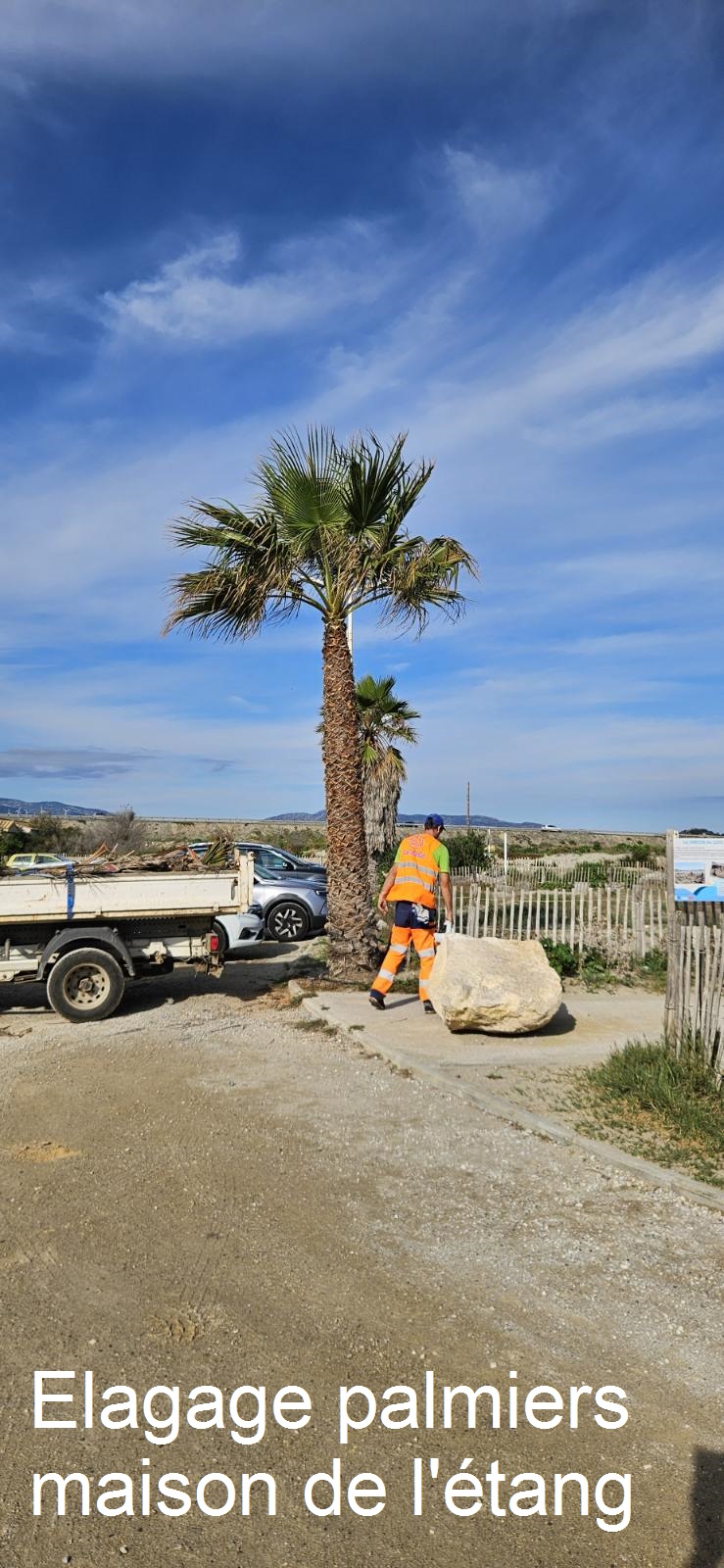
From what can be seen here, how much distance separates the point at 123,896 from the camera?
33.3 feet

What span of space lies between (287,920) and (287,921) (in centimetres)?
2

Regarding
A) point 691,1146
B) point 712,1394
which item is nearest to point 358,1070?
point 691,1146

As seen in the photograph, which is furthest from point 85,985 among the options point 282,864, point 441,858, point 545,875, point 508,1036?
A: point 545,875

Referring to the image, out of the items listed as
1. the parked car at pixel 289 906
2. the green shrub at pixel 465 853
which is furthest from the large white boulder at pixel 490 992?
the green shrub at pixel 465 853

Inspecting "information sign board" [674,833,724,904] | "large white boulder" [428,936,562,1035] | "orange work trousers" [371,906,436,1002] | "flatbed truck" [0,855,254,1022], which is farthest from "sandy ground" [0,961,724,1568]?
"information sign board" [674,833,724,904]

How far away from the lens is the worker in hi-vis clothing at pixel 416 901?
1002cm

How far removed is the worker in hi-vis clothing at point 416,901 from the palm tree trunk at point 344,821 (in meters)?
1.71

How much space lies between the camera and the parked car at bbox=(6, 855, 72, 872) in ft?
34.4

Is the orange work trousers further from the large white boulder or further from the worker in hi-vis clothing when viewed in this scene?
the large white boulder

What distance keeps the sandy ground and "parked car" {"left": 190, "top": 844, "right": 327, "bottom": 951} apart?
27.5ft

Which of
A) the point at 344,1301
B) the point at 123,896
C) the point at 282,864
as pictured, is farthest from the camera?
the point at 282,864

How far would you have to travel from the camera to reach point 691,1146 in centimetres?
603

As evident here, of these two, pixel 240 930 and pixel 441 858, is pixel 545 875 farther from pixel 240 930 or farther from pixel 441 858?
pixel 441 858

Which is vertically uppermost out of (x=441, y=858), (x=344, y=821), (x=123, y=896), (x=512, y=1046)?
(x=344, y=821)
